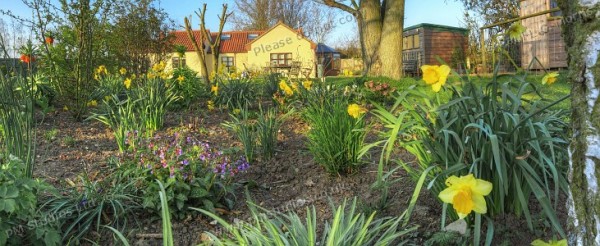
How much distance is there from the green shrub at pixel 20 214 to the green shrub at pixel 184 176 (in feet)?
1.40

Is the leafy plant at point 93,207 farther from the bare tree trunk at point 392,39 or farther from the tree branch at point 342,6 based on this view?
the tree branch at point 342,6

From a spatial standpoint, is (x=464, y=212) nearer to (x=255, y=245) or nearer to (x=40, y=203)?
(x=255, y=245)

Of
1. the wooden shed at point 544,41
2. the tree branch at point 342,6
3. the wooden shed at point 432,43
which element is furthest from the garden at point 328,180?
the wooden shed at point 432,43

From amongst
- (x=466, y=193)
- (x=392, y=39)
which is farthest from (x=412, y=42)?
(x=466, y=193)

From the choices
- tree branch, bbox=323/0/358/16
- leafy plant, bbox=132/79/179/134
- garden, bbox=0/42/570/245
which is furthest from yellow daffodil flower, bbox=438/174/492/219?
tree branch, bbox=323/0/358/16

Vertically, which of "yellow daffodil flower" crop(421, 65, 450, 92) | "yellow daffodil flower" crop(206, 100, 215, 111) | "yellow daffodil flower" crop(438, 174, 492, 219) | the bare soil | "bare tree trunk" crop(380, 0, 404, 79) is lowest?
the bare soil

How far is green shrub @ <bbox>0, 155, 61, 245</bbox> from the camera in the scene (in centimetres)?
166

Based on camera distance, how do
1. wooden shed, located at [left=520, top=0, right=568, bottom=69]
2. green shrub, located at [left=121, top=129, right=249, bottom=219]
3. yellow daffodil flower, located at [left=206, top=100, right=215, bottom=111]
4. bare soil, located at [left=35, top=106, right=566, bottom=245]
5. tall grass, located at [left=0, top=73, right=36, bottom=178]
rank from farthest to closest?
wooden shed, located at [left=520, top=0, right=568, bottom=69] < yellow daffodil flower, located at [left=206, top=100, right=215, bottom=111] < green shrub, located at [left=121, top=129, right=249, bottom=219] < tall grass, located at [left=0, top=73, right=36, bottom=178] < bare soil, located at [left=35, top=106, right=566, bottom=245]

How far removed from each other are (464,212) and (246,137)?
6.66ft

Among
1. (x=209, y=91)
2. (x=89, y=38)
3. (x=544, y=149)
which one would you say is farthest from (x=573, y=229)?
(x=209, y=91)

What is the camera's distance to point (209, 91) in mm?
6574

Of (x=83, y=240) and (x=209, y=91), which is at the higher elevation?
(x=209, y=91)

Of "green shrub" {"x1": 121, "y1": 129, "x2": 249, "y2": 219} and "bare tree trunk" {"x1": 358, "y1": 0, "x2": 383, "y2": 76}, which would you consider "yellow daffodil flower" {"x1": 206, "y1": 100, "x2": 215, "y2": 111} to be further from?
"bare tree trunk" {"x1": 358, "y1": 0, "x2": 383, "y2": 76}

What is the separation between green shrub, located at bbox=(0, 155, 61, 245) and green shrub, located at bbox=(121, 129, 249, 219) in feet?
1.40
